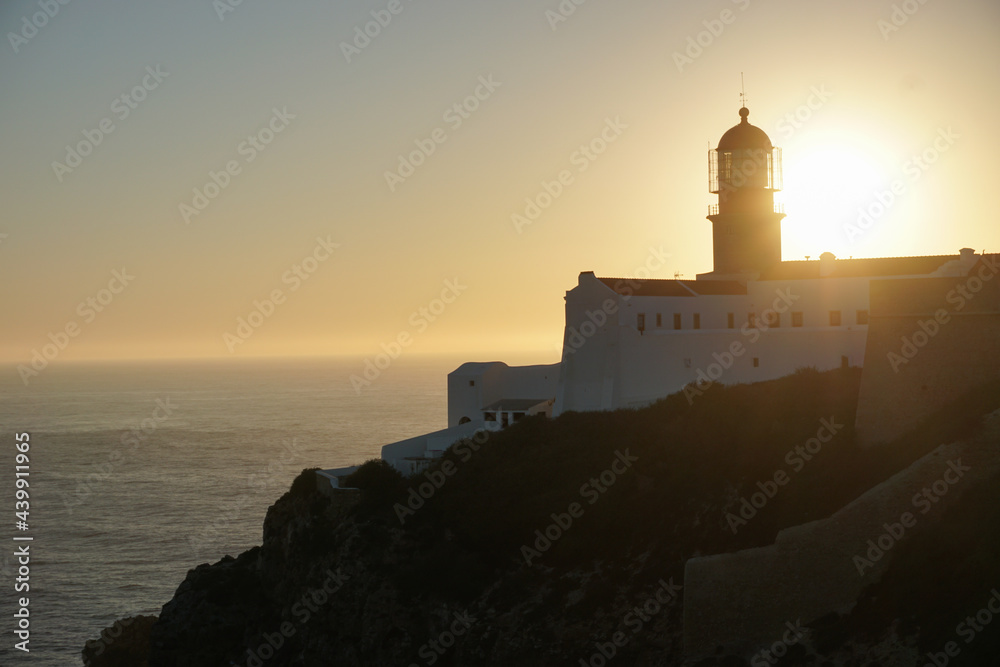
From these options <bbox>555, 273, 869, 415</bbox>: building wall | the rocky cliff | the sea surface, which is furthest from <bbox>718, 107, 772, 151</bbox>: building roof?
the sea surface

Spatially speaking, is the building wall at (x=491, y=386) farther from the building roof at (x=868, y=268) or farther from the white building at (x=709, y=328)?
the building roof at (x=868, y=268)

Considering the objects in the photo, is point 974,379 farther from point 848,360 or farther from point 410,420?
point 410,420

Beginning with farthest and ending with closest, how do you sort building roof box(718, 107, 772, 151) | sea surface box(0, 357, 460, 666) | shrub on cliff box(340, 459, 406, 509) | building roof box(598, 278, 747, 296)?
sea surface box(0, 357, 460, 666) < building roof box(718, 107, 772, 151) < building roof box(598, 278, 747, 296) < shrub on cliff box(340, 459, 406, 509)

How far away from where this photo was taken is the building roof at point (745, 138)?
112 ft

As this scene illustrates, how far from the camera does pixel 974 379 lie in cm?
2036

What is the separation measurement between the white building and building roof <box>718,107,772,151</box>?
36 mm

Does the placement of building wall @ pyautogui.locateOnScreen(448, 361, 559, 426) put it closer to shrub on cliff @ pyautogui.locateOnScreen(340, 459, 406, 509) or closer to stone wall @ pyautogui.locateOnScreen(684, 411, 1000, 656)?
shrub on cliff @ pyautogui.locateOnScreen(340, 459, 406, 509)

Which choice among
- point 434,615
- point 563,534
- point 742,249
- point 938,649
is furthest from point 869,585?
point 742,249

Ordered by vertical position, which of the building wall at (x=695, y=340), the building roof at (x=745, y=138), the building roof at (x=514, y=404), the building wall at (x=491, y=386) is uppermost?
the building roof at (x=745, y=138)

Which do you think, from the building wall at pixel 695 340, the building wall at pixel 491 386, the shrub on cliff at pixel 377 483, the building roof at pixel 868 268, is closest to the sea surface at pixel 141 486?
the shrub on cliff at pixel 377 483

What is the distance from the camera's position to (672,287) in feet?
107

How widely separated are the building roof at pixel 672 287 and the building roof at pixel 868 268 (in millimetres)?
1281

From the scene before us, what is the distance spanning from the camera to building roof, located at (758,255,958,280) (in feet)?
102

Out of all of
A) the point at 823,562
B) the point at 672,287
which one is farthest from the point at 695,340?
the point at 823,562
